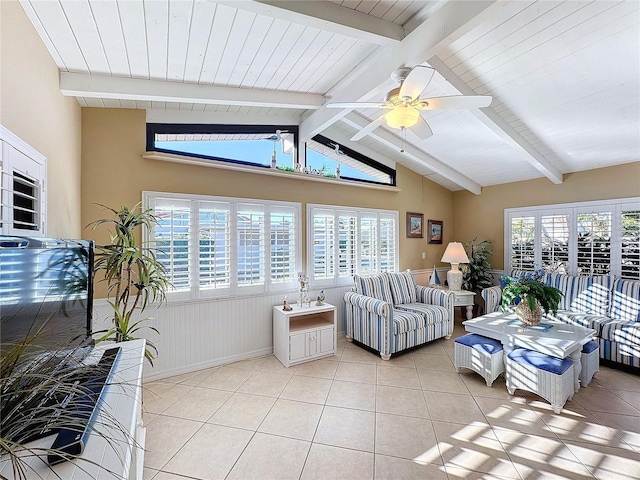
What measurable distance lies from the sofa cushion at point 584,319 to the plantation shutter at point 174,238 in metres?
4.35

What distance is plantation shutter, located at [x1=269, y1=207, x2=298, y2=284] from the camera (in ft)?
11.6

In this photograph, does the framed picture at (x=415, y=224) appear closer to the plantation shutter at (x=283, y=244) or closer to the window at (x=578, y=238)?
the window at (x=578, y=238)

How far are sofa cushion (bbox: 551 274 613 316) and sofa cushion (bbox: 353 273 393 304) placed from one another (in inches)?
82.4

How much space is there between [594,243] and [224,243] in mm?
5021

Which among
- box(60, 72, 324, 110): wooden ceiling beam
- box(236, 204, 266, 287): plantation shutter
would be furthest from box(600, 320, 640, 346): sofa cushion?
box(60, 72, 324, 110): wooden ceiling beam

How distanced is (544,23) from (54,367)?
3.19m

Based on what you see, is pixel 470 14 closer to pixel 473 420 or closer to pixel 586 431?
pixel 473 420

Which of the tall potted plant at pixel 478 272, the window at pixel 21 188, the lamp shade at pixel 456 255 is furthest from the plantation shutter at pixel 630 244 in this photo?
the window at pixel 21 188

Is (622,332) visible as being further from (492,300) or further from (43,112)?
(43,112)

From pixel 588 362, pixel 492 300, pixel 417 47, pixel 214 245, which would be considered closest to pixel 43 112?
pixel 214 245

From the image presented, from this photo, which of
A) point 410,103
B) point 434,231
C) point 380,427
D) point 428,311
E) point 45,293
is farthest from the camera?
point 434,231

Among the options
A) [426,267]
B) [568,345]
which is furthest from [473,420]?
[426,267]

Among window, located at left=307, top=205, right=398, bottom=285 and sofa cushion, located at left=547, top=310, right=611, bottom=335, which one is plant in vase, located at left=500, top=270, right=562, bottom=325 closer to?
sofa cushion, located at left=547, top=310, right=611, bottom=335

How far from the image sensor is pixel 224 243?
3.20 m
